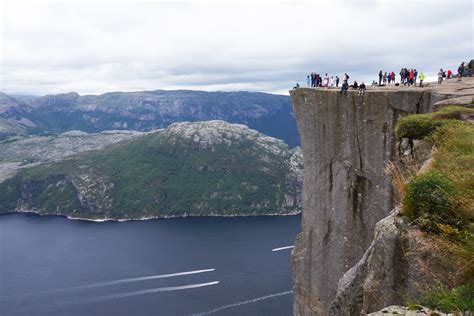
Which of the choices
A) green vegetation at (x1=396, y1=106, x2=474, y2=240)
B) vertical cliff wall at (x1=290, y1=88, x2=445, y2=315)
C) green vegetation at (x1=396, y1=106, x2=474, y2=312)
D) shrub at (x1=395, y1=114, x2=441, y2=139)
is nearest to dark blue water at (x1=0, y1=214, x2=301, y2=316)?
vertical cliff wall at (x1=290, y1=88, x2=445, y2=315)

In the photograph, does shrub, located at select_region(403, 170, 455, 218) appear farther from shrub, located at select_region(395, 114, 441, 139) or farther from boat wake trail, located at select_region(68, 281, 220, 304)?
boat wake trail, located at select_region(68, 281, 220, 304)

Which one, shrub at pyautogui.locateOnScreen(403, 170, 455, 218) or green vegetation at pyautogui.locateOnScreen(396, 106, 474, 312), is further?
shrub at pyautogui.locateOnScreen(403, 170, 455, 218)

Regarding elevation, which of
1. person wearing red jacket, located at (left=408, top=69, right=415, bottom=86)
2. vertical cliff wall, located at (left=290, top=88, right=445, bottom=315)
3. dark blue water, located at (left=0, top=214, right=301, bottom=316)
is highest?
person wearing red jacket, located at (left=408, top=69, right=415, bottom=86)

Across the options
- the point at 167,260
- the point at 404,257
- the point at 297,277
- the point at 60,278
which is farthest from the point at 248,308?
the point at 404,257

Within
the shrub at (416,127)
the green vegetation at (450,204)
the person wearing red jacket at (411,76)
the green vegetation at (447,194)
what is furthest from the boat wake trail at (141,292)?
the green vegetation at (447,194)

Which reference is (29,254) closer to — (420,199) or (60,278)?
(60,278)
